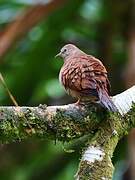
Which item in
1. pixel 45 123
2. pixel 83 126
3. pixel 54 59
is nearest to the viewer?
pixel 45 123

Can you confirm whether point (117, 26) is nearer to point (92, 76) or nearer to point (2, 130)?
point (92, 76)

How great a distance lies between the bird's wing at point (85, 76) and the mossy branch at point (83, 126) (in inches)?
6.9

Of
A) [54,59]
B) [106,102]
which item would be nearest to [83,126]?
[106,102]

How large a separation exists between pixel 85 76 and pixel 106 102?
1.00 ft

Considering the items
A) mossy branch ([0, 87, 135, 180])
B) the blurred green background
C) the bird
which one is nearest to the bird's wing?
the bird

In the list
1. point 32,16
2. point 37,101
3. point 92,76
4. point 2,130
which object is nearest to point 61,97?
point 37,101

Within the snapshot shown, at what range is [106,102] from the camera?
8.43 ft

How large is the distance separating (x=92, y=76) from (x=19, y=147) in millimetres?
3554

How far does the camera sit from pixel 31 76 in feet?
19.2

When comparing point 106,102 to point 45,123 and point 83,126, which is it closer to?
point 83,126

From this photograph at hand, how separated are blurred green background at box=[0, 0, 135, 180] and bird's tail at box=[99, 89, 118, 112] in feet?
9.43

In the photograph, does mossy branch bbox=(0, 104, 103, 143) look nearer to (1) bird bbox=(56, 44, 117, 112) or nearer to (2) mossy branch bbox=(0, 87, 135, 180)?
(2) mossy branch bbox=(0, 87, 135, 180)

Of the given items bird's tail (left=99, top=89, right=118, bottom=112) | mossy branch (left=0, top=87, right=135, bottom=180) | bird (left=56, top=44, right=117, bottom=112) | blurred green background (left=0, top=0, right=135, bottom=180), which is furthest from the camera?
blurred green background (left=0, top=0, right=135, bottom=180)

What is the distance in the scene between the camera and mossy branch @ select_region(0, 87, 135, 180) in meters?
2.31
